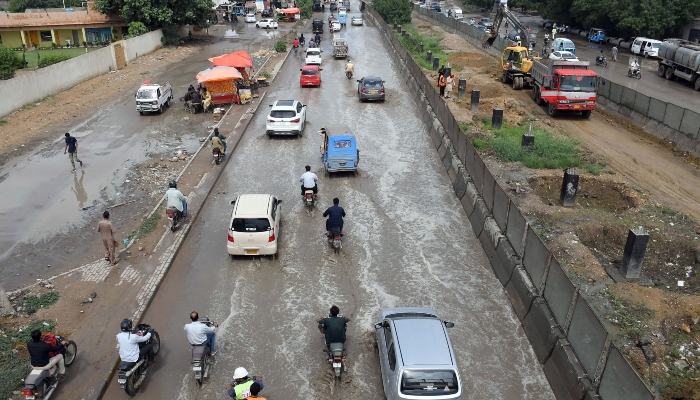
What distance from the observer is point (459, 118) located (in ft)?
93.2

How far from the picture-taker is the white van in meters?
49.7

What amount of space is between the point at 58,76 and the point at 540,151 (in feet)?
98.5

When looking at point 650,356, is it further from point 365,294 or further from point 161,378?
point 161,378

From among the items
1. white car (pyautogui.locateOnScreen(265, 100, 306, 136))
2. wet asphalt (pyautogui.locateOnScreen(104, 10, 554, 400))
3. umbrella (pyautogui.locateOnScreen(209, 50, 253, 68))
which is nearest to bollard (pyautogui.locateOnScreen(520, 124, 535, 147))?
wet asphalt (pyautogui.locateOnScreen(104, 10, 554, 400))

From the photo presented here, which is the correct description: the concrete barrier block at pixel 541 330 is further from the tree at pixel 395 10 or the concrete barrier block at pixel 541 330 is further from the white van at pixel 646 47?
the tree at pixel 395 10

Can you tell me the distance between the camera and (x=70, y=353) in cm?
1109

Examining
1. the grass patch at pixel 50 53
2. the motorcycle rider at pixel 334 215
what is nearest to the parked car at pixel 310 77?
the motorcycle rider at pixel 334 215

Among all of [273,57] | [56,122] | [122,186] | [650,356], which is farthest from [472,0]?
[650,356]

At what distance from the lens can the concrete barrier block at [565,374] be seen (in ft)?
31.9

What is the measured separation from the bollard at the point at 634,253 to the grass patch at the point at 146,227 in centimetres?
1364

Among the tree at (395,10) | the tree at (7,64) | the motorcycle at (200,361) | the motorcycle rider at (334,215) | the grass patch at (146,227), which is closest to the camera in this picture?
the motorcycle at (200,361)

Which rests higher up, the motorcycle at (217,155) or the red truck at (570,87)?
the red truck at (570,87)

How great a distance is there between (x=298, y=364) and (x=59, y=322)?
18.8ft

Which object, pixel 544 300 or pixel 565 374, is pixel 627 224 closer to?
pixel 544 300
